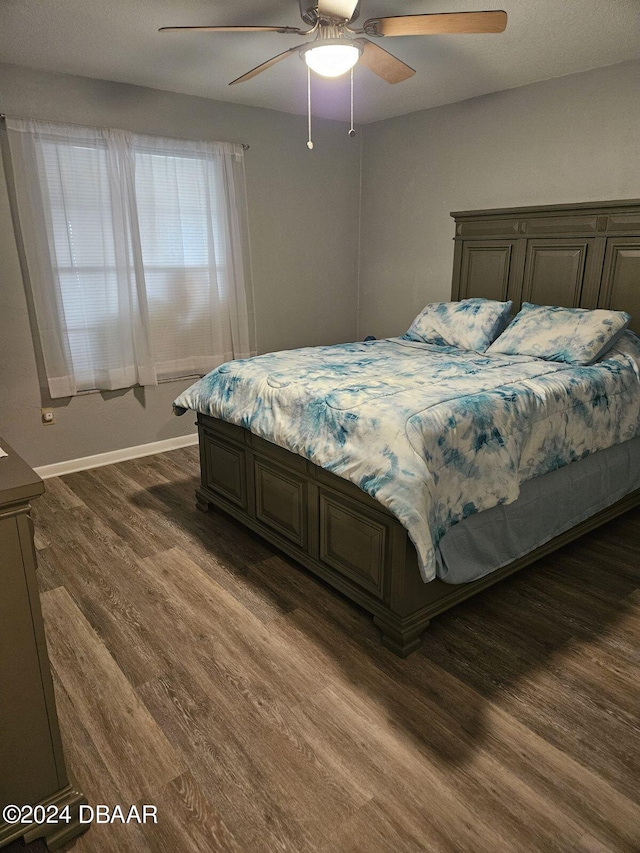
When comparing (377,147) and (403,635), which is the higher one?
(377,147)

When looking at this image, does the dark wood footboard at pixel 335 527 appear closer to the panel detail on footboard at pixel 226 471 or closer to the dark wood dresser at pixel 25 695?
the panel detail on footboard at pixel 226 471

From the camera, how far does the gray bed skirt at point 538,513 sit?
2.24 metres

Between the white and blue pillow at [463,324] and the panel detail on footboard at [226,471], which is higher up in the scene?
the white and blue pillow at [463,324]

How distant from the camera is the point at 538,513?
8.42ft

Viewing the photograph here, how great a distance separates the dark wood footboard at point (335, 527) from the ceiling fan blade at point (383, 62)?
1.81 metres

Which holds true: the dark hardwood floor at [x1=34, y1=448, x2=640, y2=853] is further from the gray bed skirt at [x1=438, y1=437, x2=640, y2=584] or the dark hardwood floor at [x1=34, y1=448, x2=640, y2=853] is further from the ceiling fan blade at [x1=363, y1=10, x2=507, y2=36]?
the ceiling fan blade at [x1=363, y1=10, x2=507, y2=36]

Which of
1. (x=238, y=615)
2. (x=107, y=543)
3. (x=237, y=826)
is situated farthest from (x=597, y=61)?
(x=237, y=826)

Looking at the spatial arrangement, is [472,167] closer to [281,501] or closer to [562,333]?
[562,333]

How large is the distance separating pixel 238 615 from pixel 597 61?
11.8ft

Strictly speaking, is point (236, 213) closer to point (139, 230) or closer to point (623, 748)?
point (139, 230)

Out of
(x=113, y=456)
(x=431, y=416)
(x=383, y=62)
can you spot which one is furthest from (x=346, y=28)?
(x=113, y=456)

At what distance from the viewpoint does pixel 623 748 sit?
5.74 feet

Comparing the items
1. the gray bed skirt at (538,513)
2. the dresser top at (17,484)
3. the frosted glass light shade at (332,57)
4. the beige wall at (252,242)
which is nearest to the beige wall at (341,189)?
the beige wall at (252,242)

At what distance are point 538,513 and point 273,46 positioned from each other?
273cm
